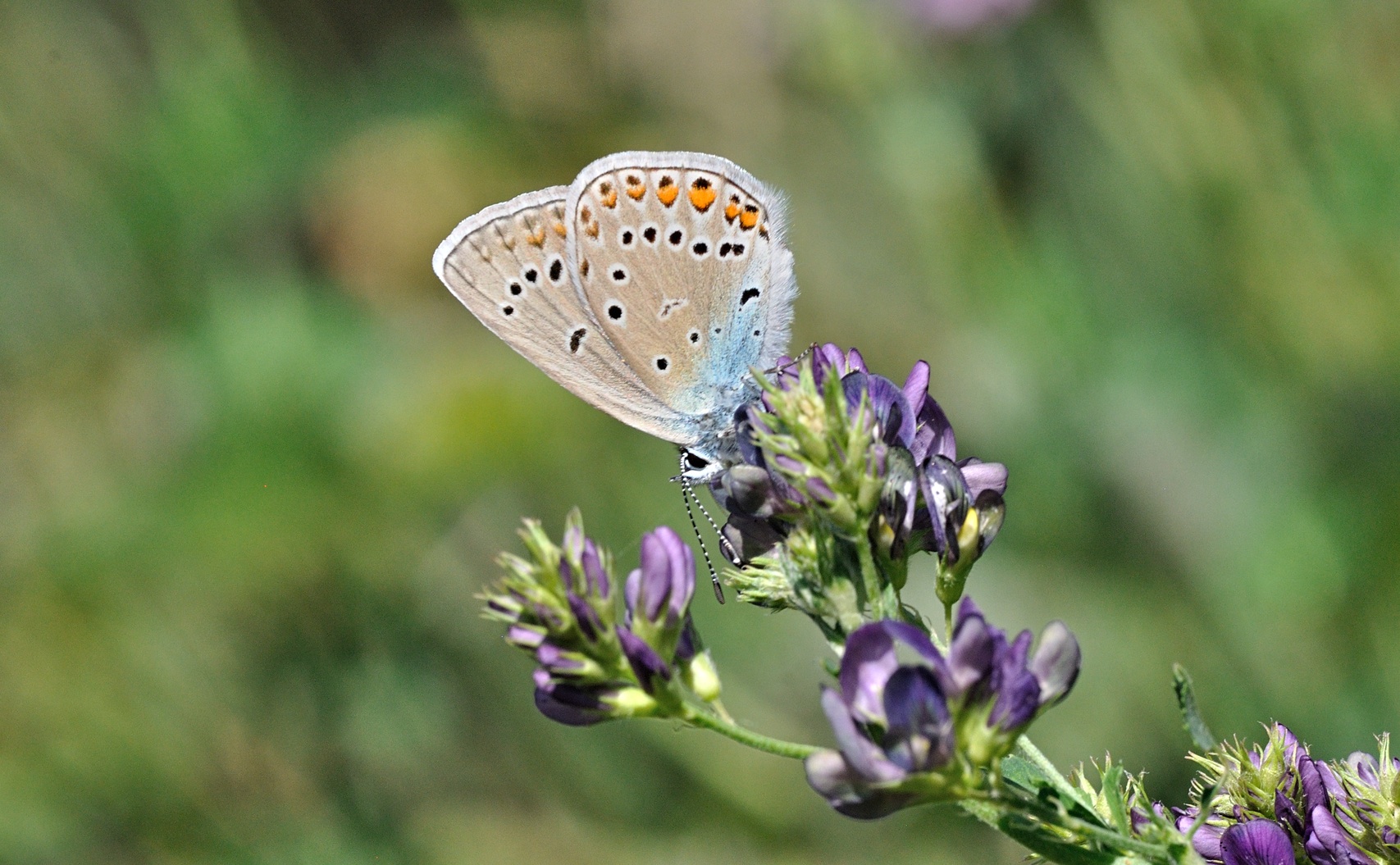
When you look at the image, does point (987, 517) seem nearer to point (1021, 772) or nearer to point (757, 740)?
point (1021, 772)

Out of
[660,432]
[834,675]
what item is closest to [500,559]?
[834,675]

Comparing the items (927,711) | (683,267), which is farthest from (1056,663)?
(683,267)

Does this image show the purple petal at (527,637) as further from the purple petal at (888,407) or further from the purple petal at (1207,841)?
the purple petal at (1207,841)

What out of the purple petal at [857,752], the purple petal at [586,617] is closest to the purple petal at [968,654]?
the purple petal at [857,752]

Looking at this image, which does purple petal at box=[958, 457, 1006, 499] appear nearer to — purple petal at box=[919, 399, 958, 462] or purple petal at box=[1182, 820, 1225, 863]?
purple petal at box=[919, 399, 958, 462]

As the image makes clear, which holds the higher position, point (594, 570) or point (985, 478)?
point (985, 478)

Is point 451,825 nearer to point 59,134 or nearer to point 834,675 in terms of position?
point 834,675

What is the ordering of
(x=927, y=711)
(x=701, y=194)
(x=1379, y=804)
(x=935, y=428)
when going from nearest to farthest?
(x=927, y=711) < (x=1379, y=804) < (x=935, y=428) < (x=701, y=194)
